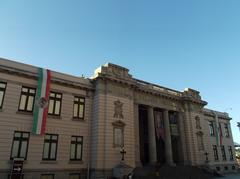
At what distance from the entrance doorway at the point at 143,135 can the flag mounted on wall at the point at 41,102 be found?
1523 cm

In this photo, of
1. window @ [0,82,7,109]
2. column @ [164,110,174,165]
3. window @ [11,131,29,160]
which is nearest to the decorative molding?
column @ [164,110,174,165]

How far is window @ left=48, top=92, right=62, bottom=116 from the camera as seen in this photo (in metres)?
25.4

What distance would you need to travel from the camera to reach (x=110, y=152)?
2644 centimetres

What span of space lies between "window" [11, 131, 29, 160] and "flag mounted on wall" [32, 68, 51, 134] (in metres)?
1.10

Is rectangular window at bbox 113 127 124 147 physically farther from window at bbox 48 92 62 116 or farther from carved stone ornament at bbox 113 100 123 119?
window at bbox 48 92 62 116

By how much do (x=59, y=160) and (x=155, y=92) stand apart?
17.6 meters

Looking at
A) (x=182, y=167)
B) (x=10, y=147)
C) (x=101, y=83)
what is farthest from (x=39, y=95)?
(x=182, y=167)

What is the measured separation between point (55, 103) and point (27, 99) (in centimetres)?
312

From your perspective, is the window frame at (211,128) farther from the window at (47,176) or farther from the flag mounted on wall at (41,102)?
the flag mounted on wall at (41,102)

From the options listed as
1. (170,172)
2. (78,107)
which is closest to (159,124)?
(170,172)

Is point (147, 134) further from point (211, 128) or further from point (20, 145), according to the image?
point (20, 145)

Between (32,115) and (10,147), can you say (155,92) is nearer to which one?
(32,115)

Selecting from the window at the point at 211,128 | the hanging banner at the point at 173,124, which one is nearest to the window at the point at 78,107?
the hanging banner at the point at 173,124

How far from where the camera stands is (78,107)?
90.9 feet
